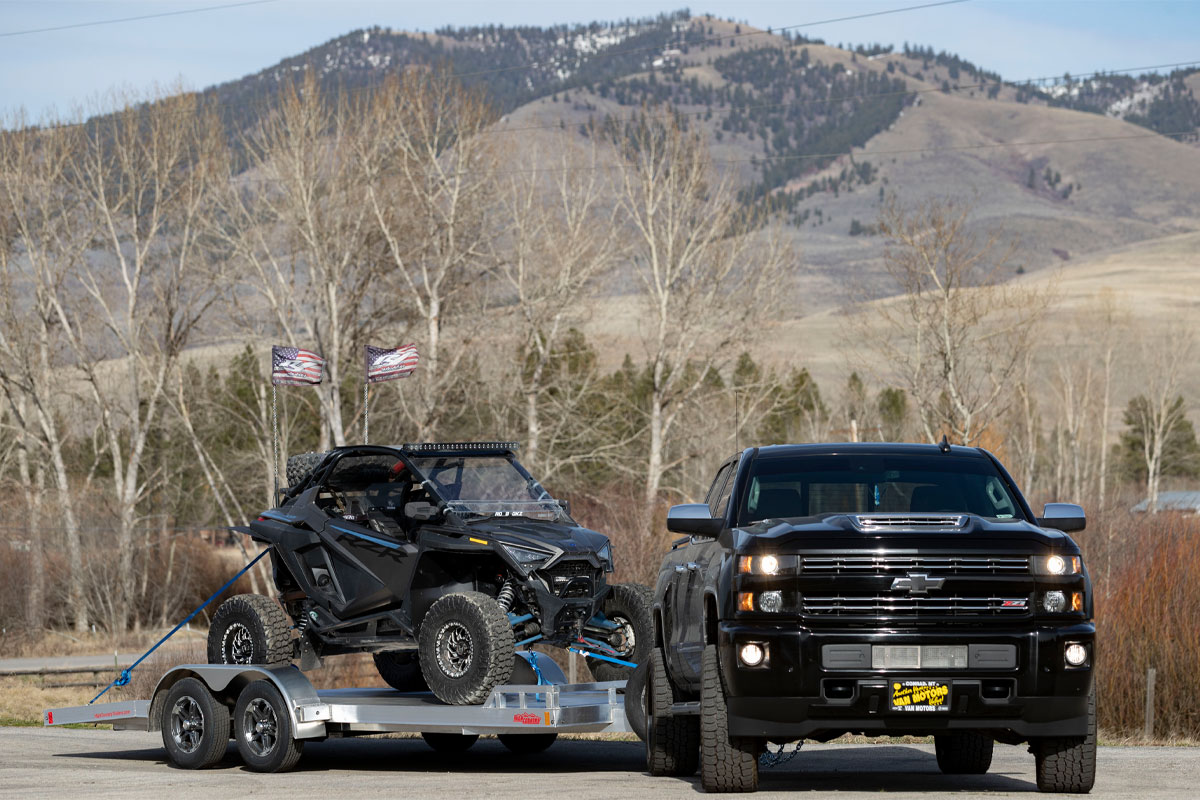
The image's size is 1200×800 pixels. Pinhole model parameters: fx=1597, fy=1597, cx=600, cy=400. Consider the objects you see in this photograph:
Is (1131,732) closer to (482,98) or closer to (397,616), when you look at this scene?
(397,616)

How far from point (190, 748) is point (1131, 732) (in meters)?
15.7

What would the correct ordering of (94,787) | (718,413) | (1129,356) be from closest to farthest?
(94,787) < (718,413) < (1129,356)

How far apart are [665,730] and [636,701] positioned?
3.11ft

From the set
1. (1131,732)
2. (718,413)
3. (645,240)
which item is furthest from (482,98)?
(1131,732)

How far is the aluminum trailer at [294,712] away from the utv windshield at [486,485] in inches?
49.0

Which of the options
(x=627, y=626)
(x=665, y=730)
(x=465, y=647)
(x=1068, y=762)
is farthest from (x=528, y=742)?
(x=1068, y=762)

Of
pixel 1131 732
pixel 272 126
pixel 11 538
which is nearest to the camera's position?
pixel 1131 732

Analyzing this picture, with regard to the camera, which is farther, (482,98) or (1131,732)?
(482,98)

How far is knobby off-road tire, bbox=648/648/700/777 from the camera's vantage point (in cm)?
1135

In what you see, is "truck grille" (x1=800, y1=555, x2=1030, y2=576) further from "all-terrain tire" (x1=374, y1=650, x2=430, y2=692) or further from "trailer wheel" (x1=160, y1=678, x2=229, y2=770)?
"all-terrain tire" (x1=374, y1=650, x2=430, y2=692)

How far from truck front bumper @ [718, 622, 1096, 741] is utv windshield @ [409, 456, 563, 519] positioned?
4413mm

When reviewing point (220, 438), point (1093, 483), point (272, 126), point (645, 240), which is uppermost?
point (272, 126)

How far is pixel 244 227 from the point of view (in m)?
55.6

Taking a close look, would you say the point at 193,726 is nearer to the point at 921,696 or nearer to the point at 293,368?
the point at 293,368
